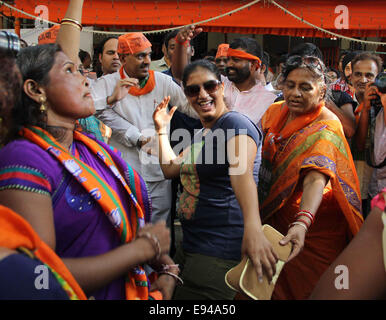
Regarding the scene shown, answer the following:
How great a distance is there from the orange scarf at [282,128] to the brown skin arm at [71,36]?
1.35 meters

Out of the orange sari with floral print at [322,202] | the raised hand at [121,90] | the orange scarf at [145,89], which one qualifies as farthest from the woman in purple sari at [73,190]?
the orange scarf at [145,89]

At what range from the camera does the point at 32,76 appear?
1457 mm

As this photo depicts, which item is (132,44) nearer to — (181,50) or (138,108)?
(181,50)

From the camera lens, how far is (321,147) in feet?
7.79

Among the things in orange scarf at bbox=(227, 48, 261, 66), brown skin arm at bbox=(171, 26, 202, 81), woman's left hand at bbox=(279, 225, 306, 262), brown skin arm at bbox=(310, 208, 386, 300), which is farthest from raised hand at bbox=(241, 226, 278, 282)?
brown skin arm at bbox=(171, 26, 202, 81)

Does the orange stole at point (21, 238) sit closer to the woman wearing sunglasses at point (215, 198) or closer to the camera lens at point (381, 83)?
the woman wearing sunglasses at point (215, 198)

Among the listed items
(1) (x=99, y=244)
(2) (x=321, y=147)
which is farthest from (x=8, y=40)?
(2) (x=321, y=147)

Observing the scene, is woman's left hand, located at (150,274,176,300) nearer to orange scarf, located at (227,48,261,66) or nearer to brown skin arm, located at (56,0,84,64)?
brown skin arm, located at (56,0,84,64)

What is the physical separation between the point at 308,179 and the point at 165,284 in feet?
3.56

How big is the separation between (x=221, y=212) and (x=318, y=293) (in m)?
0.85

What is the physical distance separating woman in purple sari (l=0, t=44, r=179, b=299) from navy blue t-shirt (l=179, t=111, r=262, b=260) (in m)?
0.41

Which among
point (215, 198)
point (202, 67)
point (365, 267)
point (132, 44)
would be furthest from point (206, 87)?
point (132, 44)

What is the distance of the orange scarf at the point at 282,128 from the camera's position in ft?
8.36

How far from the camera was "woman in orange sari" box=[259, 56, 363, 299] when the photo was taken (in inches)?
95.6
